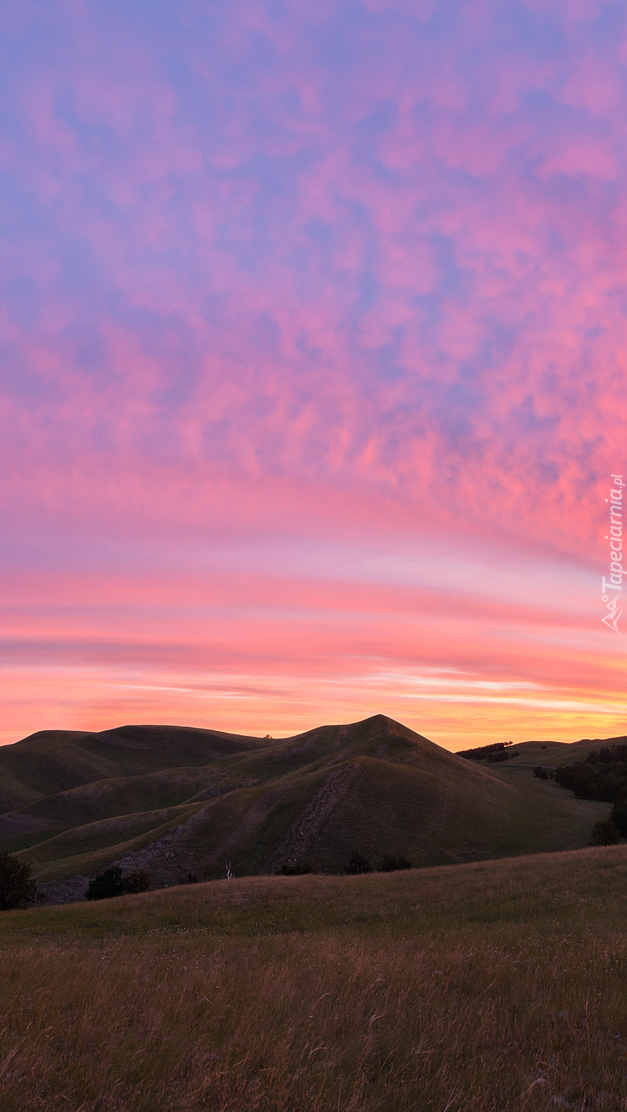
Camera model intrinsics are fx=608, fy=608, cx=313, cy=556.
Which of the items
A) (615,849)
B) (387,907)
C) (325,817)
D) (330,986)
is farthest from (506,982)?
(325,817)

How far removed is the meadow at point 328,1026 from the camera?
561cm

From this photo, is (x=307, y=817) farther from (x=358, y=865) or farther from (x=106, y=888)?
(x=106, y=888)

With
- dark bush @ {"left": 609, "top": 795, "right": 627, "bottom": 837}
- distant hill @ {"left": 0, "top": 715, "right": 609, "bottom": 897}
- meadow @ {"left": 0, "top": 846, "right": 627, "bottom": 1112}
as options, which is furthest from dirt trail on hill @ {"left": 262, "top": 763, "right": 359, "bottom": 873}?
meadow @ {"left": 0, "top": 846, "right": 627, "bottom": 1112}

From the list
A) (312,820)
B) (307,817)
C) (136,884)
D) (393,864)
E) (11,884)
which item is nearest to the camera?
(11,884)

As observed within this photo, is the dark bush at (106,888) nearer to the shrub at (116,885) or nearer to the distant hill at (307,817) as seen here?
the shrub at (116,885)

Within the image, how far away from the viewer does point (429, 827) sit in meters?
76.6

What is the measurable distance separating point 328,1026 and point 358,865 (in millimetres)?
61491

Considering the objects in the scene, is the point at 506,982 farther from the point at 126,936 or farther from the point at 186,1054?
the point at 126,936

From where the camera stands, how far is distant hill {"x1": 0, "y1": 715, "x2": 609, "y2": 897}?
7069cm

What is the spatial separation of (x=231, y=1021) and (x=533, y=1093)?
3308 millimetres

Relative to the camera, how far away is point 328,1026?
281 inches

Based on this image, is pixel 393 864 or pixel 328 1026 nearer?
pixel 328 1026

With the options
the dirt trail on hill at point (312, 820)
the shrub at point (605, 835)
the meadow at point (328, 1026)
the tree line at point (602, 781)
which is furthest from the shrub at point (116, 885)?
the tree line at point (602, 781)

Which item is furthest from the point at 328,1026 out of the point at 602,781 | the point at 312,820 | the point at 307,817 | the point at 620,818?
the point at 602,781
